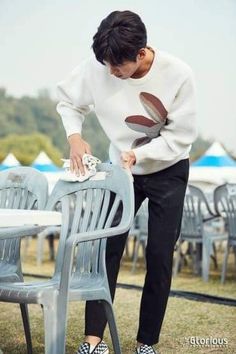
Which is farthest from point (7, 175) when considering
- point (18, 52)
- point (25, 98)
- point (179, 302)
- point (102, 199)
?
point (25, 98)

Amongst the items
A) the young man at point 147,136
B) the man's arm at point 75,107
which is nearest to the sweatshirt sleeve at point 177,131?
the young man at point 147,136

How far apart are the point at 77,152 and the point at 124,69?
0.35 m

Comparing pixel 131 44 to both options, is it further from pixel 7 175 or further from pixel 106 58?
pixel 7 175

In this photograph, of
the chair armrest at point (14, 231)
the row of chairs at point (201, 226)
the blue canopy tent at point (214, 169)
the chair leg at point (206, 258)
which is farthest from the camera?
the blue canopy tent at point (214, 169)

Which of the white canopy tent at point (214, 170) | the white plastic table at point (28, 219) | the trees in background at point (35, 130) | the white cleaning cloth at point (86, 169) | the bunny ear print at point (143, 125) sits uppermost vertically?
the trees in background at point (35, 130)

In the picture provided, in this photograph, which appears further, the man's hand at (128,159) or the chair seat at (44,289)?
the man's hand at (128,159)

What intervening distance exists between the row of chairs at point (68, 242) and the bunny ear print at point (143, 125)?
0.56 feet

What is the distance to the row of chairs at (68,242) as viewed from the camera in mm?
2156

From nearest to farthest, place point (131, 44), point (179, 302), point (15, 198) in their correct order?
point (131, 44) → point (15, 198) → point (179, 302)

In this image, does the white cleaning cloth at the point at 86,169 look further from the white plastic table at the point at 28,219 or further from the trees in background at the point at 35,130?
the trees in background at the point at 35,130

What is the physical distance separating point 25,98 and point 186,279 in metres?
22.0

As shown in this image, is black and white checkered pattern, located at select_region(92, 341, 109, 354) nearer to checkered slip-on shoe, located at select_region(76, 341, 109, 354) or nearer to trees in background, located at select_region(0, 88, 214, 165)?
checkered slip-on shoe, located at select_region(76, 341, 109, 354)

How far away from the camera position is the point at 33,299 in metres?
2.18

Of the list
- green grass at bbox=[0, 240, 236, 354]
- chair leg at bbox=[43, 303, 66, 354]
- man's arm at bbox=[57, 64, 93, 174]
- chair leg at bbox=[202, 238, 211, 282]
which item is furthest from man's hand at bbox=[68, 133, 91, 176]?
chair leg at bbox=[202, 238, 211, 282]
